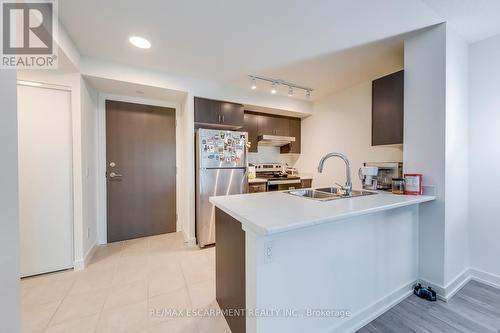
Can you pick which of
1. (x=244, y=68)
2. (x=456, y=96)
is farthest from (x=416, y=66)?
(x=244, y=68)

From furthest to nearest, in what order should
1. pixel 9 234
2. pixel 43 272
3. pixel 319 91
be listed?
pixel 319 91
pixel 43 272
pixel 9 234

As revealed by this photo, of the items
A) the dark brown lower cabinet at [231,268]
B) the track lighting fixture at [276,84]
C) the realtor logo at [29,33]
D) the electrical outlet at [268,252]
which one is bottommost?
the dark brown lower cabinet at [231,268]

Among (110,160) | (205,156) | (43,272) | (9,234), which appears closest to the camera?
(9,234)

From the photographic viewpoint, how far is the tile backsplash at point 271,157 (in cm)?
398

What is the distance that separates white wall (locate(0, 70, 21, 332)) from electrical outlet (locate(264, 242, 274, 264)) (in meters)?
1.21

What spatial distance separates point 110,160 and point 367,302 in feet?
11.6

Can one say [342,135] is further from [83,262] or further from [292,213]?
[83,262]

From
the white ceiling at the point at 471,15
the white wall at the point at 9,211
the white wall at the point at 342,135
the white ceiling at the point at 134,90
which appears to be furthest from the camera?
the white wall at the point at 342,135

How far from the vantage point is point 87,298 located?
1.74 meters

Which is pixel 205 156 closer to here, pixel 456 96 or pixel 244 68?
pixel 244 68

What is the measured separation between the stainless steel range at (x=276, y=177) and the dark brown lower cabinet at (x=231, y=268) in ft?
6.42

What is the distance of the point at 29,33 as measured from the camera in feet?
5.09

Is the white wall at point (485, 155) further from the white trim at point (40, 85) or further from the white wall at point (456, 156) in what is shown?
the white trim at point (40, 85)

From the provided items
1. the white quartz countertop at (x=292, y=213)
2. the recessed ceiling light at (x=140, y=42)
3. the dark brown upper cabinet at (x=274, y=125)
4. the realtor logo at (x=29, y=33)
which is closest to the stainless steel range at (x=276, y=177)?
the dark brown upper cabinet at (x=274, y=125)
